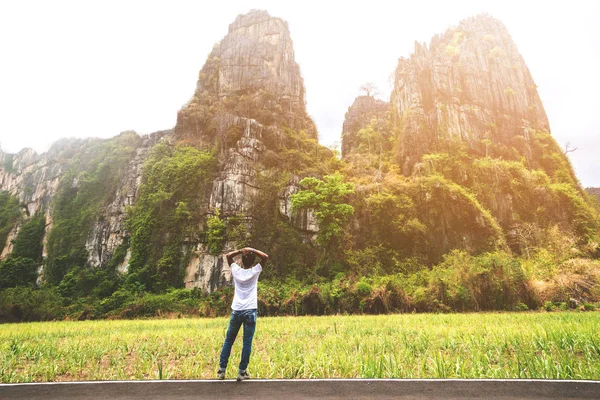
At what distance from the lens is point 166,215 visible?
31688mm

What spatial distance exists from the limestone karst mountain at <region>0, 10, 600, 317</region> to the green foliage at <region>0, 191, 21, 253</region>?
0.37 meters

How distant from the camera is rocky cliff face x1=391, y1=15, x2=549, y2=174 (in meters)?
36.5

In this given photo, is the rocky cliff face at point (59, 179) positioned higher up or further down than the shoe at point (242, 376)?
higher up

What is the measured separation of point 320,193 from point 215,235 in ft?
32.2

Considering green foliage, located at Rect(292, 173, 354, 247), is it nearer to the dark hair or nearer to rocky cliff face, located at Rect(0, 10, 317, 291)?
rocky cliff face, located at Rect(0, 10, 317, 291)

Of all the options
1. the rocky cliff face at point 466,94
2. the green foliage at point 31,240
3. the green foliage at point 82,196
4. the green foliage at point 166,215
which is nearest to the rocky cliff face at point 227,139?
the green foliage at point 82,196

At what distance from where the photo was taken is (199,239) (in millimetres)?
29406

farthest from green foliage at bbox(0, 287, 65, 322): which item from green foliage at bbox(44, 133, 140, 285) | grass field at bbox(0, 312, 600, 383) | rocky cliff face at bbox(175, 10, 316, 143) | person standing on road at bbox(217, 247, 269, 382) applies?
person standing on road at bbox(217, 247, 269, 382)

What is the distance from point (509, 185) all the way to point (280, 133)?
934 inches

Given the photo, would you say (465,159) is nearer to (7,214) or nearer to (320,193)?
(320,193)

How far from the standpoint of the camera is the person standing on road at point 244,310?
480 cm

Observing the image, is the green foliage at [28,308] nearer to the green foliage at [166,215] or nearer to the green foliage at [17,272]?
the green foliage at [166,215]

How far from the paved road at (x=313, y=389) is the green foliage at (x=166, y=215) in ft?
82.2

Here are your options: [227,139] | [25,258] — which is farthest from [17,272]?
[227,139]
